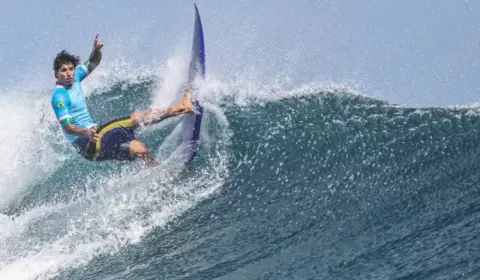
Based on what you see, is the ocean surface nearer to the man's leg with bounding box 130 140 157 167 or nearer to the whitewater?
the whitewater

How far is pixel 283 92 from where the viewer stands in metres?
7.79

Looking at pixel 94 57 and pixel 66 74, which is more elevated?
pixel 94 57

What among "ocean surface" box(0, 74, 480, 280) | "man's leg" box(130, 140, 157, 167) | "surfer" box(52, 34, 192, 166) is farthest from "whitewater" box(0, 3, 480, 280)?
"surfer" box(52, 34, 192, 166)

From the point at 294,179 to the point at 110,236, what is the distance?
1558 millimetres

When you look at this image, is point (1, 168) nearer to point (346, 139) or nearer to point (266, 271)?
point (346, 139)

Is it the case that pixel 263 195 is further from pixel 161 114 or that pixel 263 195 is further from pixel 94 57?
pixel 94 57

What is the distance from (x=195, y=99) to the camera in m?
7.11

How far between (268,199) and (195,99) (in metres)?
1.63

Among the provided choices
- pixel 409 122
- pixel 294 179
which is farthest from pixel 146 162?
pixel 409 122

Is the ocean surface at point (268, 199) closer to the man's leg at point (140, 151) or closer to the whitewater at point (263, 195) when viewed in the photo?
the whitewater at point (263, 195)

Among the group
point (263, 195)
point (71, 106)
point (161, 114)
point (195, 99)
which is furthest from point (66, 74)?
point (263, 195)

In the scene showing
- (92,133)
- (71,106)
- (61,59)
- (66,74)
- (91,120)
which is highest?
(61,59)

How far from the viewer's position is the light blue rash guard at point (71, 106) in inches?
236

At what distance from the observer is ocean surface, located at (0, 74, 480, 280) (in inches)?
191
